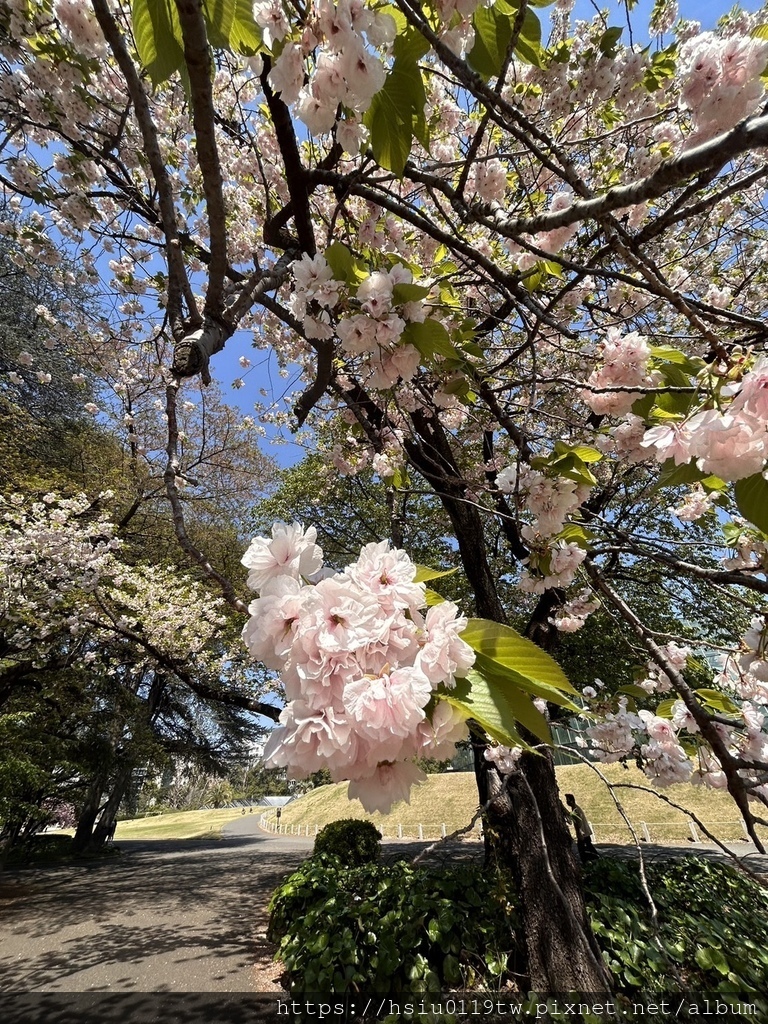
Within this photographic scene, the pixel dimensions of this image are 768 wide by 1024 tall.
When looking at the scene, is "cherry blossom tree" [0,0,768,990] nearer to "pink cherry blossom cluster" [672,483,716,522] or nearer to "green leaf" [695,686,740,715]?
"green leaf" [695,686,740,715]

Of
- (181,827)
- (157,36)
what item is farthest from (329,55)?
(181,827)

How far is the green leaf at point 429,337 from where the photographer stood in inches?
56.0

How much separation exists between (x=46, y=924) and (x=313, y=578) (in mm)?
8888

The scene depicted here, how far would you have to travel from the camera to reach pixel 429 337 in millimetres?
1428

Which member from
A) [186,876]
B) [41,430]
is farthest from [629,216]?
[186,876]

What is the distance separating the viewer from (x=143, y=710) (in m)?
12.2

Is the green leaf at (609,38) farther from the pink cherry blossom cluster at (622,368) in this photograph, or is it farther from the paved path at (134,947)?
the paved path at (134,947)

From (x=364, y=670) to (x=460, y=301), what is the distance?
2.22 meters

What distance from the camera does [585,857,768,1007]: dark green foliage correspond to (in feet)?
11.6

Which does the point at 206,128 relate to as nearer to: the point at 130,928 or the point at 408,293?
the point at 408,293

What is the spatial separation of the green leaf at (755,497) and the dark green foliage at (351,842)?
8720 mm

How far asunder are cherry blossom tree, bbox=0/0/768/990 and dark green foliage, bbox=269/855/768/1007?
2.22 feet

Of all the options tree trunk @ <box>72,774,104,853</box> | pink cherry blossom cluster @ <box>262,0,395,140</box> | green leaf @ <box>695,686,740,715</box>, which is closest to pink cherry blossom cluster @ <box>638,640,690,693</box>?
green leaf @ <box>695,686,740,715</box>

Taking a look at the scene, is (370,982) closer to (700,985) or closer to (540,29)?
(700,985)
